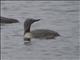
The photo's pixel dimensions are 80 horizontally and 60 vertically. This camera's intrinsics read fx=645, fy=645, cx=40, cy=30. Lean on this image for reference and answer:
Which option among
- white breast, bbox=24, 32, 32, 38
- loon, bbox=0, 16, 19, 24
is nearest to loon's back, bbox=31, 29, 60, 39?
white breast, bbox=24, 32, 32, 38

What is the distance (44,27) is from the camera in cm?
1797

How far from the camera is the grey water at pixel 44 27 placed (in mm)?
15180

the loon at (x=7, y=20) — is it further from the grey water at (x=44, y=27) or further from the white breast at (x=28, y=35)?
the white breast at (x=28, y=35)

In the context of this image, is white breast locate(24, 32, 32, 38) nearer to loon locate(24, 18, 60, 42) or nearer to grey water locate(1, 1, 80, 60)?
loon locate(24, 18, 60, 42)

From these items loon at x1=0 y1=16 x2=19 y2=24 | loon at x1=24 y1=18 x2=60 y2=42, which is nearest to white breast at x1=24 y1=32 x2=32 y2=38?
loon at x1=24 y1=18 x2=60 y2=42

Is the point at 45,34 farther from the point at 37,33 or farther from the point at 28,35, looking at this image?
the point at 28,35

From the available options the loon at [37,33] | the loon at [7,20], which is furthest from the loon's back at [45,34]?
the loon at [7,20]

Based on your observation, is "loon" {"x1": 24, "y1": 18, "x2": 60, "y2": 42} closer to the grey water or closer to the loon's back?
the loon's back

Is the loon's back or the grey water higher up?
the loon's back

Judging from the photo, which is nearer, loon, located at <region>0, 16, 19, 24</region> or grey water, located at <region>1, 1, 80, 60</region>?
grey water, located at <region>1, 1, 80, 60</region>

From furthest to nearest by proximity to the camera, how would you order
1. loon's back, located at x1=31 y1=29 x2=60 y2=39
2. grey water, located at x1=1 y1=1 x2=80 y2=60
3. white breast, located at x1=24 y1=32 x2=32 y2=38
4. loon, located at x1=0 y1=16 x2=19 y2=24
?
loon, located at x1=0 y1=16 x2=19 y2=24 → white breast, located at x1=24 y1=32 x2=32 y2=38 → loon's back, located at x1=31 y1=29 x2=60 y2=39 → grey water, located at x1=1 y1=1 x2=80 y2=60

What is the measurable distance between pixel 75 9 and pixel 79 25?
2.83 meters

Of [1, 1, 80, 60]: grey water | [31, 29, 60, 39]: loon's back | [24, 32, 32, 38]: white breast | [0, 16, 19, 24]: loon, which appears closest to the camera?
[1, 1, 80, 60]: grey water

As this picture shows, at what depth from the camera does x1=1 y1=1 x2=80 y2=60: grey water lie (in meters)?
15.2
